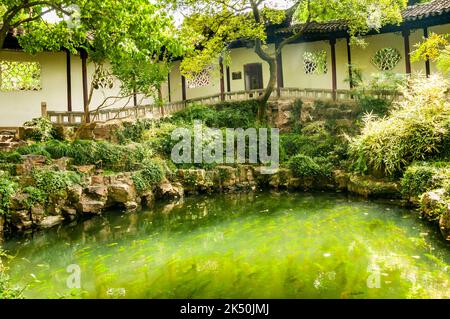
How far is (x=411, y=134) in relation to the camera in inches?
441

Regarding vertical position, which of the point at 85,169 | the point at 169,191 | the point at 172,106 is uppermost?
the point at 172,106

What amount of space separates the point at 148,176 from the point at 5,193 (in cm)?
455

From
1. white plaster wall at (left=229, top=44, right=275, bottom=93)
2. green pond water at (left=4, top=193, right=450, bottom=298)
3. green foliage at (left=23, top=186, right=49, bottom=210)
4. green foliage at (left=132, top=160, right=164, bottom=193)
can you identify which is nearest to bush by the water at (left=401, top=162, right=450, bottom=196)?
green pond water at (left=4, top=193, right=450, bottom=298)

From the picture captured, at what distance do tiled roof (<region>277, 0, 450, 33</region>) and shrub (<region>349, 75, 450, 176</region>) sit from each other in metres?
4.61

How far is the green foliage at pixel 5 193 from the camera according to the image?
934cm

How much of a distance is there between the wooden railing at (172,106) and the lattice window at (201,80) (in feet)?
8.59

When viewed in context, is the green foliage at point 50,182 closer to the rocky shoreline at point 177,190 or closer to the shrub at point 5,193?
the rocky shoreline at point 177,190

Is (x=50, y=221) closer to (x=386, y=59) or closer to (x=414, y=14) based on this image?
(x=414, y=14)

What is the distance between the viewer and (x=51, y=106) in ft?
59.1

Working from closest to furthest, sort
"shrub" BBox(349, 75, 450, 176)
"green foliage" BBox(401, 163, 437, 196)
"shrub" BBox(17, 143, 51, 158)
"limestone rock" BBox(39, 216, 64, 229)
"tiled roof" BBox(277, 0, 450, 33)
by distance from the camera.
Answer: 1. "green foliage" BBox(401, 163, 437, 196)
2. "limestone rock" BBox(39, 216, 64, 229)
3. "shrub" BBox(349, 75, 450, 176)
4. "shrub" BBox(17, 143, 51, 158)
5. "tiled roof" BBox(277, 0, 450, 33)

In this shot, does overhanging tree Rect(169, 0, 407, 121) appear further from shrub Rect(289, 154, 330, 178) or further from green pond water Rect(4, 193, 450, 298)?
green pond water Rect(4, 193, 450, 298)

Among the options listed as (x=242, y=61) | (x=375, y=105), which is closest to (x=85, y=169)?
(x=375, y=105)

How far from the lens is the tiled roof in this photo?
49.9ft

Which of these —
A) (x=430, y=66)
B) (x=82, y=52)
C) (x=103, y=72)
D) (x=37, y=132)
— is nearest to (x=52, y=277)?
(x=37, y=132)
